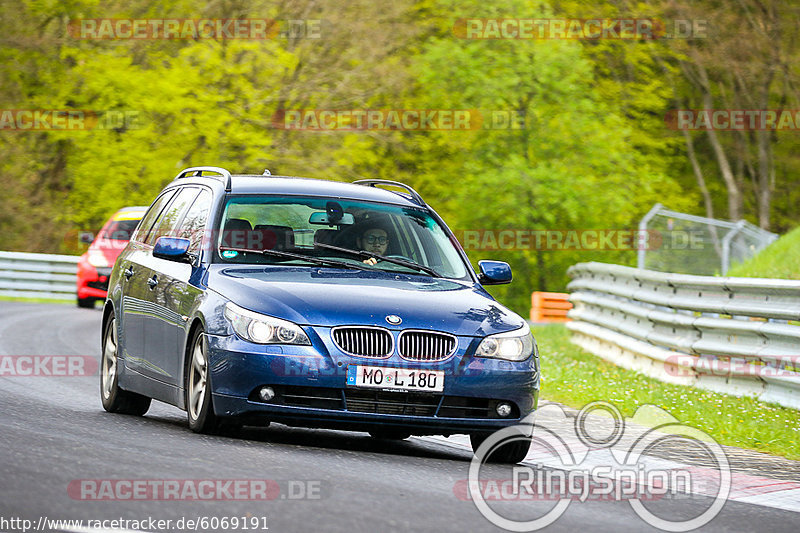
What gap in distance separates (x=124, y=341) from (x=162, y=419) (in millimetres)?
662

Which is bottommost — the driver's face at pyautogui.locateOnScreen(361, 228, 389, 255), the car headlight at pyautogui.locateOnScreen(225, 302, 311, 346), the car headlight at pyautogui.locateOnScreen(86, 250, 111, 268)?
the car headlight at pyautogui.locateOnScreen(86, 250, 111, 268)

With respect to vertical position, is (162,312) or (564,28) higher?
(564,28)

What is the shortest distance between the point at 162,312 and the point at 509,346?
7.92 ft

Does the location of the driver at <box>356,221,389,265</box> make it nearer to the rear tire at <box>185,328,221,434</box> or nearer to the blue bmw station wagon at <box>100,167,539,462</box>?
the blue bmw station wagon at <box>100,167,539,462</box>

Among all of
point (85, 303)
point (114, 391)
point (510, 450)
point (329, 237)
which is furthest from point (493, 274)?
point (85, 303)

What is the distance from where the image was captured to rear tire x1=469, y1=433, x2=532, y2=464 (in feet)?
28.5

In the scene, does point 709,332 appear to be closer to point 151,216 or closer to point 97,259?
point 151,216

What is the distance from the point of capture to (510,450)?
8.73m

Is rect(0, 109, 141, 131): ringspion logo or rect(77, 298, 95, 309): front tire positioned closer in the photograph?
rect(77, 298, 95, 309): front tire

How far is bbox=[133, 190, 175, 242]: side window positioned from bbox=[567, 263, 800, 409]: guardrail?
521 centimetres

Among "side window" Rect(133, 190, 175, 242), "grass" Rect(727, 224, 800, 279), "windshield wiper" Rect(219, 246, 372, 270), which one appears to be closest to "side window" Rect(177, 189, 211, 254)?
"windshield wiper" Rect(219, 246, 372, 270)

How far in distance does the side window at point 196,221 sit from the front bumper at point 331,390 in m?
1.33

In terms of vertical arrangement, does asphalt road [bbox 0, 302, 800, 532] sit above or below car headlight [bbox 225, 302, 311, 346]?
below

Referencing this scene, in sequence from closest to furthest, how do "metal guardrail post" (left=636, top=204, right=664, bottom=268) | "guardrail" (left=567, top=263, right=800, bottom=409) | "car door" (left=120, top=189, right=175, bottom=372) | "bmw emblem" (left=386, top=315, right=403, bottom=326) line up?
"bmw emblem" (left=386, top=315, right=403, bottom=326) → "car door" (left=120, top=189, right=175, bottom=372) → "guardrail" (left=567, top=263, right=800, bottom=409) → "metal guardrail post" (left=636, top=204, right=664, bottom=268)
